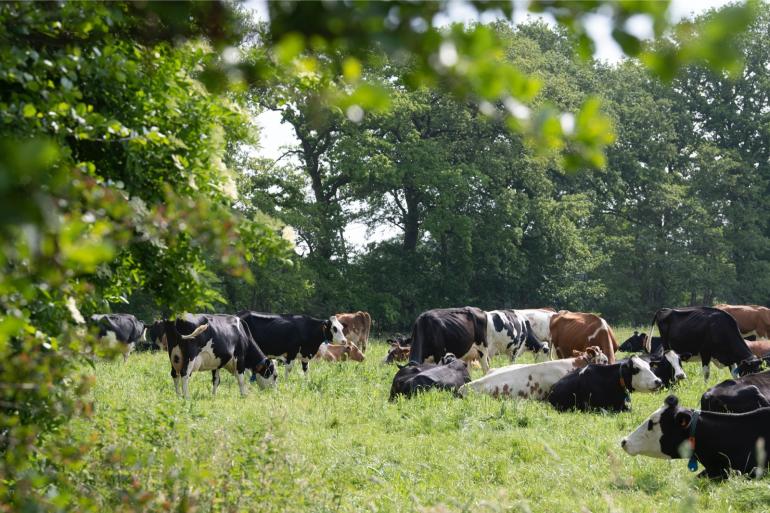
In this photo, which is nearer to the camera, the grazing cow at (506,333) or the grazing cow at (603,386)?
the grazing cow at (603,386)

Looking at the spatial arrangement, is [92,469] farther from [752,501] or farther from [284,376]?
[284,376]

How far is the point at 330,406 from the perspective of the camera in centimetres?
1343

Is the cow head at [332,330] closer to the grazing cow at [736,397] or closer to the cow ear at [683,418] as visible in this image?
the grazing cow at [736,397]

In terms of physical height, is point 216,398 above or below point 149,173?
below

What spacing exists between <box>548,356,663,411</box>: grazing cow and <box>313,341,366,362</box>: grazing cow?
10634 mm

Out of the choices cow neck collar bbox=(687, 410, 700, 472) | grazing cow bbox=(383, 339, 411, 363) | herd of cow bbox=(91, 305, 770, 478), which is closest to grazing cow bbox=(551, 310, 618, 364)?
herd of cow bbox=(91, 305, 770, 478)

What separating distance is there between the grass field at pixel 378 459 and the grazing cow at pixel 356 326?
45.1 feet

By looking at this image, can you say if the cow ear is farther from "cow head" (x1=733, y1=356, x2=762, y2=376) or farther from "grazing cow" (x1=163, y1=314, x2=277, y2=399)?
"grazing cow" (x1=163, y1=314, x2=277, y2=399)

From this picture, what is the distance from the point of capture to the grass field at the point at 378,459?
19.2 ft

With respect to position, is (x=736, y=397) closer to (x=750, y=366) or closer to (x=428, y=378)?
(x=428, y=378)

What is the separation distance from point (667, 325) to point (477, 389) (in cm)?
693

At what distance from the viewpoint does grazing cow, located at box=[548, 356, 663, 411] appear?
1340 centimetres

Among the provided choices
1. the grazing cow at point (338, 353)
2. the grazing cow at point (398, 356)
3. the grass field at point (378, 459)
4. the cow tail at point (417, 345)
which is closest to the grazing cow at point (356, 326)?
the grazing cow at point (338, 353)

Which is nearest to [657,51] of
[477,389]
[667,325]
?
[477,389]
